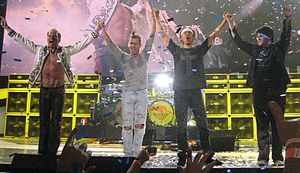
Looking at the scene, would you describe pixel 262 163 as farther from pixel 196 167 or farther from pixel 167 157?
pixel 196 167

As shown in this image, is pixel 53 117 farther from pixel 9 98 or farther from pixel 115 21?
pixel 9 98

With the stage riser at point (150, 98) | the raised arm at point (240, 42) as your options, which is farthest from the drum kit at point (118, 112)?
the raised arm at point (240, 42)

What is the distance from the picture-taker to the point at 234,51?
285 inches

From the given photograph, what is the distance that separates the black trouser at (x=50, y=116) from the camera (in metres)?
3.20

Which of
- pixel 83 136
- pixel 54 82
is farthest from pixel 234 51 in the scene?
pixel 54 82

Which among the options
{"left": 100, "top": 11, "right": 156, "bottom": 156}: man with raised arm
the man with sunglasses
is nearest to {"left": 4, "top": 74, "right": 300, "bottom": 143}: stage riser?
{"left": 100, "top": 11, "right": 156, "bottom": 156}: man with raised arm

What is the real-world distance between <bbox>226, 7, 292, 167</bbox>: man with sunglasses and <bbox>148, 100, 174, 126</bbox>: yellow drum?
3.68m

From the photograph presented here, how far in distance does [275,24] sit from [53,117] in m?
5.42

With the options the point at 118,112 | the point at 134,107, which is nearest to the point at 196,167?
the point at 134,107

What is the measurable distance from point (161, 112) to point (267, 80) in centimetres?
390

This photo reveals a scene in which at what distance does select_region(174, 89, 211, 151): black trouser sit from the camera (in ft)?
10.1

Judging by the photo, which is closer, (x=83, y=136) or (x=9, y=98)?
(x=83, y=136)

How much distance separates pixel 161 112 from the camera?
6.72 m

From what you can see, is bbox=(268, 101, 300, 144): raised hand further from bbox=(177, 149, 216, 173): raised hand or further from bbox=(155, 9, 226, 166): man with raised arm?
bbox=(155, 9, 226, 166): man with raised arm
